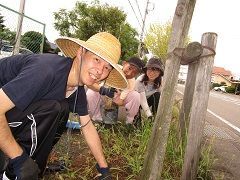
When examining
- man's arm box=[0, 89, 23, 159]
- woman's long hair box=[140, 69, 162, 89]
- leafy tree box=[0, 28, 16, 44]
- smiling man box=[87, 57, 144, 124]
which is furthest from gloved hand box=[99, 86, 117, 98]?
leafy tree box=[0, 28, 16, 44]

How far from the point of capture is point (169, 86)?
2.33 metres

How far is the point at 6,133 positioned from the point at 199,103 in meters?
1.49

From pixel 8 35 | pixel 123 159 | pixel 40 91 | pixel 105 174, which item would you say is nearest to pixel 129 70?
pixel 123 159

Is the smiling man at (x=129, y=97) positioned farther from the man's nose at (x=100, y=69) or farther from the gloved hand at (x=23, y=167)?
the gloved hand at (x=23, y=167)

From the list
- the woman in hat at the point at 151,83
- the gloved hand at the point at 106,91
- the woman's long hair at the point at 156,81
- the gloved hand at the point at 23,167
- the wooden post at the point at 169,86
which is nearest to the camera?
the gloved hand at the point at 23,167

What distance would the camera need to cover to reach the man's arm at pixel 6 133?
189cm

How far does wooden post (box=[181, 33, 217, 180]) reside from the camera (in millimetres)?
2533

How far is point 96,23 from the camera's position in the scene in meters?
37.6

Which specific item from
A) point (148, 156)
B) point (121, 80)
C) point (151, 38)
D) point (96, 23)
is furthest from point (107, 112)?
point (96, 23)

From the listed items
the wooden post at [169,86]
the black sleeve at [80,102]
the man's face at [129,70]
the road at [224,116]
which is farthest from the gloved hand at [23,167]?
the road at [224,116]

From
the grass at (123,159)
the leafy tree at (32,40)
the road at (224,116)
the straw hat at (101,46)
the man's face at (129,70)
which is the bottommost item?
the road at (224,116)

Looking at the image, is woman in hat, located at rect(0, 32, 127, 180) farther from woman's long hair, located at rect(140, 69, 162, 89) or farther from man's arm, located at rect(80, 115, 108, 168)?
woman's long hair, located at rect(140, 69, 162, 89)

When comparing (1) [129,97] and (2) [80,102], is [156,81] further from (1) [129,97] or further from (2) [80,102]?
(2) [80,102]

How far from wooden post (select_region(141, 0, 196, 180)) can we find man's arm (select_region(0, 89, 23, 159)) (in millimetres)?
984
